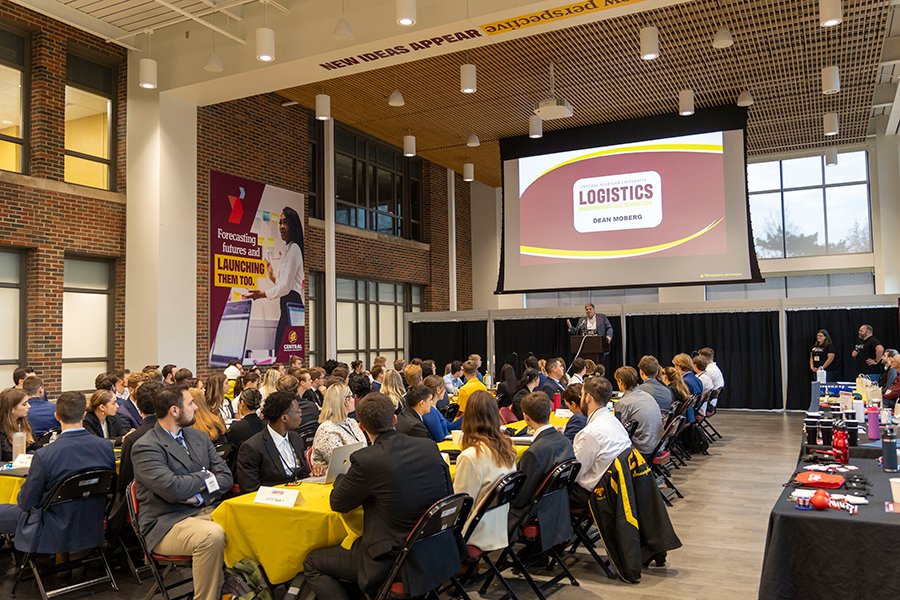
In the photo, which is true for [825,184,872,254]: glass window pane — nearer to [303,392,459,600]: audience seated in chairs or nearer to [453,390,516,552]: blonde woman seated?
[453,390,516,552]: blonde woman seated

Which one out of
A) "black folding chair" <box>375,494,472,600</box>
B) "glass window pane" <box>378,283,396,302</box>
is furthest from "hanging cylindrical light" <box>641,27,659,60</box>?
"glass window pane" <box>378,283,396,302</box>

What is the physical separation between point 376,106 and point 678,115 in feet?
17.0

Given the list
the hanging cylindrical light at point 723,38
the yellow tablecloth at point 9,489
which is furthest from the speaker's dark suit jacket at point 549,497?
the hanging cylindrical light at point 723,38

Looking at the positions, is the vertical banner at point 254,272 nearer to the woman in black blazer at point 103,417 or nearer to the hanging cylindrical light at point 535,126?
the hanging cylindrical light at point 535,126

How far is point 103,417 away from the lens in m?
5.68

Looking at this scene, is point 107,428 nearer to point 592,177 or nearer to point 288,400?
point 288,400

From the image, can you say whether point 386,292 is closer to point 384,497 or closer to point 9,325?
point 9,325

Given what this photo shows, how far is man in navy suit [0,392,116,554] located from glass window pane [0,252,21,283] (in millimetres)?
6277

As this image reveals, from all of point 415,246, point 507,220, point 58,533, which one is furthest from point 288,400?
point 415,246

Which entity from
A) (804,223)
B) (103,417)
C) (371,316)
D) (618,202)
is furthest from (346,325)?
(804,223)

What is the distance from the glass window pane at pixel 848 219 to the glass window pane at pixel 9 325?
16.1m

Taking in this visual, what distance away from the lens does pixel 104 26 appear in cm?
997

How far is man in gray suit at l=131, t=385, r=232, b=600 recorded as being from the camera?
11.8 ft

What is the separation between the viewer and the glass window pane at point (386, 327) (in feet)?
53.7
